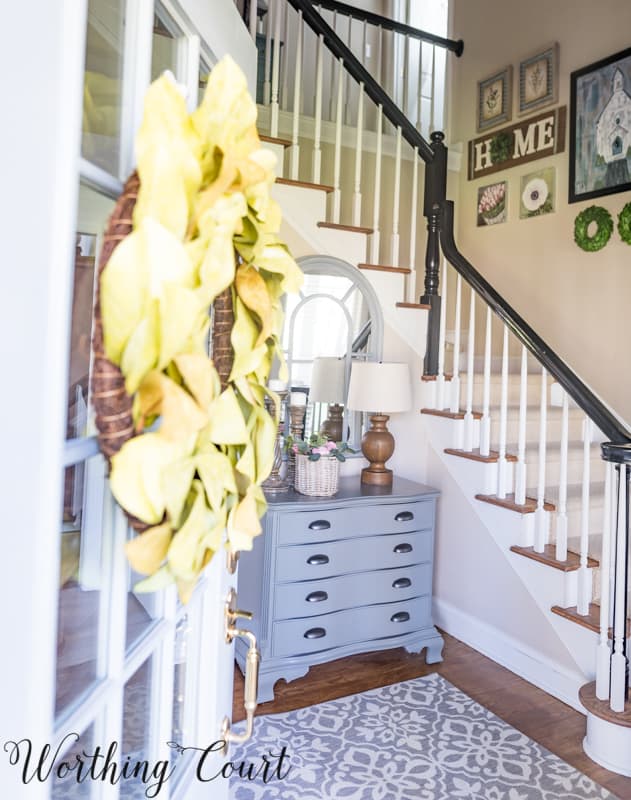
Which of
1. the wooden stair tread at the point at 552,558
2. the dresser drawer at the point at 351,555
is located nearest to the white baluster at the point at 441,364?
the dresser drawer at the point at 351,555

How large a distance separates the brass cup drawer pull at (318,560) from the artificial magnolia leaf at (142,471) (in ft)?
6.86

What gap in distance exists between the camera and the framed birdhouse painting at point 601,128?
11.1 ft

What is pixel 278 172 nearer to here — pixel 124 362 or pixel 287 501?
pixel 287 501

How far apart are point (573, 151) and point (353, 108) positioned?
1.82 meters

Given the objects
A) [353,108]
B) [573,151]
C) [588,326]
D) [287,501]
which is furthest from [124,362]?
[353,108]

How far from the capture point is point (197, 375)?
23.6 inches

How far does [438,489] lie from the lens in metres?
3.15

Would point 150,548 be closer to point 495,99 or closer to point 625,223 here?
point 625,223

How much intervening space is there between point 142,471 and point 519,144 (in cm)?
426

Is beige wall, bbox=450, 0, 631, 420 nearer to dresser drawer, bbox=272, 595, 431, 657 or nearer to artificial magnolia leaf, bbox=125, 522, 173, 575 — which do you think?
dresser drawer, bbox=272, 595, 431, 657

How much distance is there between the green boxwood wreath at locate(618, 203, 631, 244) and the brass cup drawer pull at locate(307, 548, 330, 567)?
7.60 ft

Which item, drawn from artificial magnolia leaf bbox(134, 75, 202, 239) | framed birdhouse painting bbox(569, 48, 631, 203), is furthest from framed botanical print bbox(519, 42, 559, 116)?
artificial magnolia leaf bbox(134, 75, 202, 239)

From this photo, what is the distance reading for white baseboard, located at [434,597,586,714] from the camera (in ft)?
8.30

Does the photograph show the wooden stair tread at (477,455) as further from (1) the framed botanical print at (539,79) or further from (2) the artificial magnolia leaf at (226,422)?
(1) the framed botanical print at (539,79)
